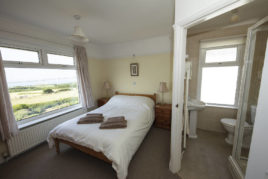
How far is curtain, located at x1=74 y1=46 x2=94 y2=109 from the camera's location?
2668mm

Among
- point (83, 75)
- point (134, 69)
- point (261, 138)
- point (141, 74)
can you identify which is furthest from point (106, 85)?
point (261, 138)

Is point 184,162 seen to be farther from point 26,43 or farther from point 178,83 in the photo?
point 26,43

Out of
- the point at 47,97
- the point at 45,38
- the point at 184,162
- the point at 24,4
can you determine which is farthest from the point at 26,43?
the point at 184,162

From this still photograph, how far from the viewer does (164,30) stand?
2346mm

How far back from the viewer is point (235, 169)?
135 cm

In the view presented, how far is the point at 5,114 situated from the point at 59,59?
1.46 m

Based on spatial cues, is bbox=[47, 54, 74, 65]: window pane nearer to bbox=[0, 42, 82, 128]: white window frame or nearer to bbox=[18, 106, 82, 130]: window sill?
bbox=[0, 42, 82, 128]: white window frame

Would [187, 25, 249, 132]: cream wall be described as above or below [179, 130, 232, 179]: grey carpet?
above

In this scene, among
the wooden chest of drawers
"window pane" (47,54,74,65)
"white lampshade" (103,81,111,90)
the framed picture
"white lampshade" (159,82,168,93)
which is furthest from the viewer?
"white lampshade" (103,81,111,90)

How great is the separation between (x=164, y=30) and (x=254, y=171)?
256 cm

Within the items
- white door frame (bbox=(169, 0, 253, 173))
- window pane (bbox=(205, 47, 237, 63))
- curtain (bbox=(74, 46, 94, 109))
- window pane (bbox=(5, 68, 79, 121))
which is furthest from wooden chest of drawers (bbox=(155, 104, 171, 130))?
window pane (bbox=(5, 68, 79, 121))

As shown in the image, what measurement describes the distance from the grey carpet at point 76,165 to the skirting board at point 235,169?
726mm

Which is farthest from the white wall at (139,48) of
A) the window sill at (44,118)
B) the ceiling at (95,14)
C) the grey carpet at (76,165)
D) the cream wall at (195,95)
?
the grey carpet at (76,165)

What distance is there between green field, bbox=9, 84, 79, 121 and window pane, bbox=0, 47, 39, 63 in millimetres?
529
